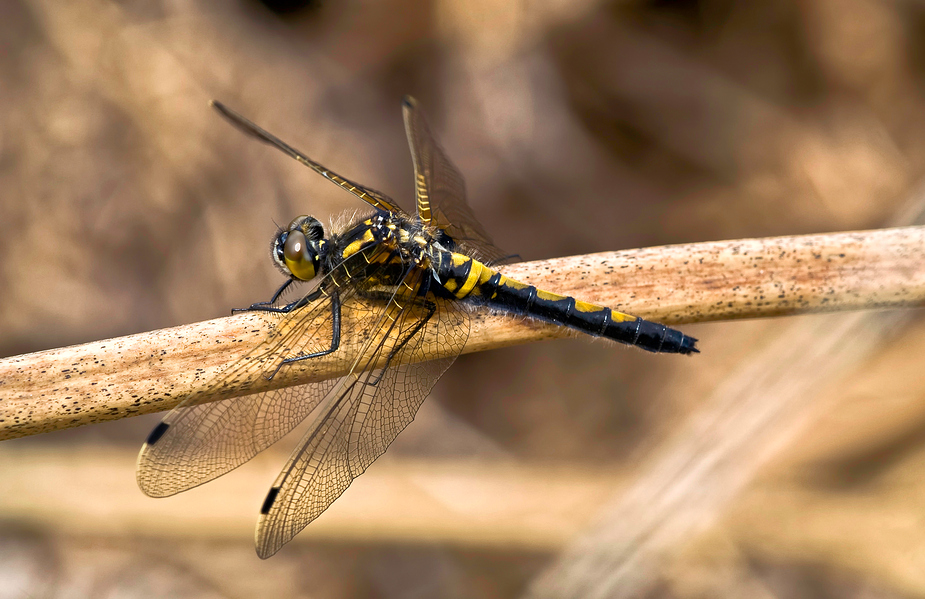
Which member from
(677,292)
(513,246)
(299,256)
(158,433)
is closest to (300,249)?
(299,256)

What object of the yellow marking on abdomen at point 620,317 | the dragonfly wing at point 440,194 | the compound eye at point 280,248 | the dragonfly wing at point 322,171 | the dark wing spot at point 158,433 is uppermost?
the dragonfly wing at point 440,194

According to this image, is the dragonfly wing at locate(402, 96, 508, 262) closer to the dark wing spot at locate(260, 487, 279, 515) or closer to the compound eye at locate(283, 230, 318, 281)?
the compound eye at locate(283, 230, 318, 281)

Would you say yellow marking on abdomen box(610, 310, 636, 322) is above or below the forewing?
above

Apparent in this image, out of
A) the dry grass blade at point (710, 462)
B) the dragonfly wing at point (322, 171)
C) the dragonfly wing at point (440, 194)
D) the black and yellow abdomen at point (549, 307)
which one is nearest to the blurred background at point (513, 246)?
the dry grass blade at point (710, 462)

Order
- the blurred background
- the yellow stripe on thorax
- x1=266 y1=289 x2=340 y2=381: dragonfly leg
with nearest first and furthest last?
x1=266 y1=289 x2=340 y2=381: dragonfly leg
the yellow stripe on thorax
the blurred background

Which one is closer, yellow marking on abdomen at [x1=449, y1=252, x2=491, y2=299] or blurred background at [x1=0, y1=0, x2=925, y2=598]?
yellow marking on abdomen at [x1=449, y1=252, x2=491, y2=299]

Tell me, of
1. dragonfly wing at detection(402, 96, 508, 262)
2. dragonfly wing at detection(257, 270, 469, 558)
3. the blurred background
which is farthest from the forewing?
the blurred background

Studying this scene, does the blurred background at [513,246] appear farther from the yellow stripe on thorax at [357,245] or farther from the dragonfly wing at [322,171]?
the yellow stripe on thorax at [357,245]

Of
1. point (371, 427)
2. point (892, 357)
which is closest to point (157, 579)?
point (371, 427)

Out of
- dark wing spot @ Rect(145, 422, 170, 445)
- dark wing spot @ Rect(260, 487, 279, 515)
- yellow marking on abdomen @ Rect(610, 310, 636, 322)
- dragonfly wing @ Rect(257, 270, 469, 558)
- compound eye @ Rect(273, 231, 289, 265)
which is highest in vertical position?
compound eye @ Rect(273, 231, 289, 265)
